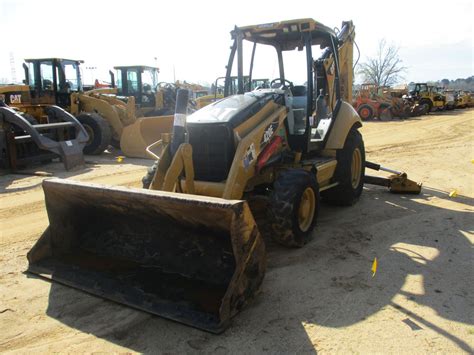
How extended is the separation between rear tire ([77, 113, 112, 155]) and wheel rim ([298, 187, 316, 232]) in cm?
805

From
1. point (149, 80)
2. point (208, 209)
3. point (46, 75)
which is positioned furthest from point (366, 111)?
point (208, 209)

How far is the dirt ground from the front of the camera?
302 cm

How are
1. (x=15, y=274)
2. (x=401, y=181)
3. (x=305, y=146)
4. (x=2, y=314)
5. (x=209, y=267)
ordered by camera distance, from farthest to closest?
(x=401, y=181)
(x=305, y=146)
(x=15, y=274)
(x=209, y=267)
(x=2, y=314)

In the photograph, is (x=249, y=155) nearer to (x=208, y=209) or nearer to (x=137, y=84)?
(x=208, y=209)

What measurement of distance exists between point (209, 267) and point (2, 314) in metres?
1.64

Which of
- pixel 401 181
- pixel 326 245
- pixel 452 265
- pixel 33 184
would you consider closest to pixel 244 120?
pixel 326 245

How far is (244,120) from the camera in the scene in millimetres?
4641

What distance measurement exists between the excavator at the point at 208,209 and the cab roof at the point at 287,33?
0.05 feet

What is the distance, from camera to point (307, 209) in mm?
4777

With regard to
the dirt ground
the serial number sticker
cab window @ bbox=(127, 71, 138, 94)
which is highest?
cab window @ bbox=(127, 71, 138, 94)

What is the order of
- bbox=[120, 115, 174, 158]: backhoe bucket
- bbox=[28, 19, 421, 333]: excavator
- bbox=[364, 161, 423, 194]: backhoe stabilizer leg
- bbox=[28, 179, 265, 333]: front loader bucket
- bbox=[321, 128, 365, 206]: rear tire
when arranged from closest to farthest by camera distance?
bbox=[28, 179, 265, 333]: front loader bucket < bbox=[28, 19, 421, 333]: excavator < bbox=[321, 128, 365, 206]: rear tire < bbox=[364, 161, 423, 194]: backhoe stabilizer leg < bbox=[120, 115, 174, 158]: backhoe bucket

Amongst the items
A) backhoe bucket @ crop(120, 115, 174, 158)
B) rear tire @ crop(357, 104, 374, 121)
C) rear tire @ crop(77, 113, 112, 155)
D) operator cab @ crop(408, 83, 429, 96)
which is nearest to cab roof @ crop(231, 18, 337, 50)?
backhoe bucket @ crop(120, 115, 174, 158)

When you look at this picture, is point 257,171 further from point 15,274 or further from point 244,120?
point 15,274

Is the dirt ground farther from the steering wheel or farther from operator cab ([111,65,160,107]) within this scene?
operator cab ([111,65,160,107])
